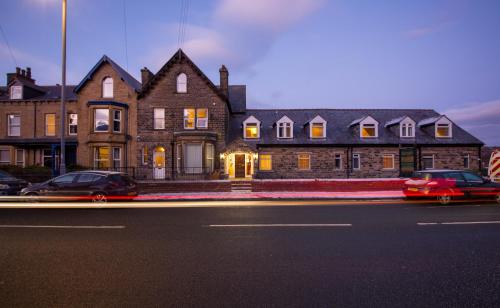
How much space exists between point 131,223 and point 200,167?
50.1 ft

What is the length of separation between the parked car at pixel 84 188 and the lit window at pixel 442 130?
28.9 metres

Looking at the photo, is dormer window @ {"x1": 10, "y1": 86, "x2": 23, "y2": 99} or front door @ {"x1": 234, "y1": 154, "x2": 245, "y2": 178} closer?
front door @ {"x1": 234, "y1": 154, "x2": 245, "y2": 178}

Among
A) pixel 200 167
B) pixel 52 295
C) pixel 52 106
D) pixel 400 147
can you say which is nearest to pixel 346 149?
pixel 400 147

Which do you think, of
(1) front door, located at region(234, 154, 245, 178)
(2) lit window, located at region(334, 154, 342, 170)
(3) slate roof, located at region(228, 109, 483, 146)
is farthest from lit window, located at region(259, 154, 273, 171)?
(2) lit window, located at region(334, 154, 342, 170)

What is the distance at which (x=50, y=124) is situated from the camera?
2575cm

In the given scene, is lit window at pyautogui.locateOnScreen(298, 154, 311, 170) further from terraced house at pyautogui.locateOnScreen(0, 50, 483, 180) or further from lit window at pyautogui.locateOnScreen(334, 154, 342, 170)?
lit window at pyautogui.locateOnScreen(334, 154, 342, 170)

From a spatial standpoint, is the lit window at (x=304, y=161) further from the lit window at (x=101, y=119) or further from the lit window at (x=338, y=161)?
the lit window at (x=101, y=119)

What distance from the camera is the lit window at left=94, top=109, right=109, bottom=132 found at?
2378cm

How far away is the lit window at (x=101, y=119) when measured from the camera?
23781mm

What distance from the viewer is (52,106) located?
25688 mm

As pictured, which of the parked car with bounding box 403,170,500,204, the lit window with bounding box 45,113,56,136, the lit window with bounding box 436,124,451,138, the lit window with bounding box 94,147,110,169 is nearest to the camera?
the parked car with bounding box 403,170,500,204

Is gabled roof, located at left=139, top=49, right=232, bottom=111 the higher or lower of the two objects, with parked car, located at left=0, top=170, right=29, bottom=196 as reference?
higher

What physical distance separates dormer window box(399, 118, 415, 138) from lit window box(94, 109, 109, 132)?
28.3m

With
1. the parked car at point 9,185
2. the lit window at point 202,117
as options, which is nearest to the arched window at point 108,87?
the lit window at point 202,117
